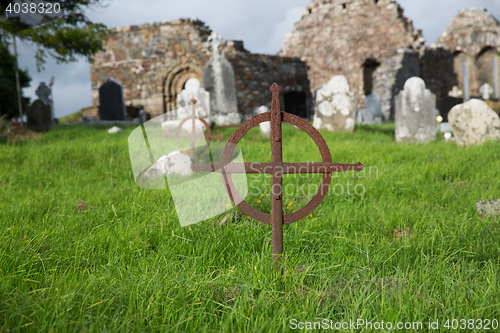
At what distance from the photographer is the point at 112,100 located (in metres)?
12.0

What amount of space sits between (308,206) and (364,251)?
0.50m

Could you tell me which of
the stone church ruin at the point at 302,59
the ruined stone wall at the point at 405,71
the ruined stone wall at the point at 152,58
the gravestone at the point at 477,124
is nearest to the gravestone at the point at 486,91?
the stone church ruin at the point at 302,59

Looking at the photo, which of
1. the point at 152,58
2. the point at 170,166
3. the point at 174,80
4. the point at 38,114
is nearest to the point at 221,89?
the point at 174,80

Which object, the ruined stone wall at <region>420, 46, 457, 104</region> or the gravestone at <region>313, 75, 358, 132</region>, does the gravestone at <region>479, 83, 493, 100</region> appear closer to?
the ruined stone wall at <region>420, 46, 457, 104</region>

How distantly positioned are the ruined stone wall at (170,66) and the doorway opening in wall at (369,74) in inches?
114

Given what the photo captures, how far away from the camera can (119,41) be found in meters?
13.8

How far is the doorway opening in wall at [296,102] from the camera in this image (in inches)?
596

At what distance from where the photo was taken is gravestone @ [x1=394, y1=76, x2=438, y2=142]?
19.8 feet

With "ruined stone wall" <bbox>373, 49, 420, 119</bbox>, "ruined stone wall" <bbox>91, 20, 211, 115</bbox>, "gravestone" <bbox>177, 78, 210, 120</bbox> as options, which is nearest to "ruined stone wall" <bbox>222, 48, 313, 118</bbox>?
"ruined stone wall" <bbox>91, 20, 211, 115</bbox>

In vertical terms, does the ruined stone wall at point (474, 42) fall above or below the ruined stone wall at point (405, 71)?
above

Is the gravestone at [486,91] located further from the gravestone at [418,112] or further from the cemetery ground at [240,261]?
the cemetery ground at [240,261]

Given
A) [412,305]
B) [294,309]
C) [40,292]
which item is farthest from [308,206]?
[40,292]

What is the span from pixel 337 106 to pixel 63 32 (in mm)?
6220

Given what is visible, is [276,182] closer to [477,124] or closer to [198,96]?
[477,124]
